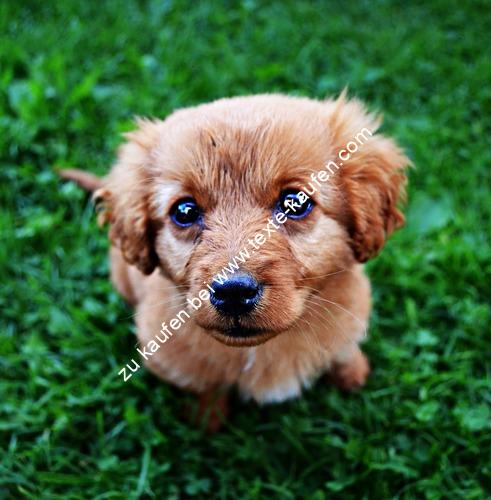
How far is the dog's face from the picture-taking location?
1932 mm

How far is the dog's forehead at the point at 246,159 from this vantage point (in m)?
1.98

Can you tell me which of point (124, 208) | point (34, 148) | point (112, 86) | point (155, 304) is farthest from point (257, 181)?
point (112, 86)

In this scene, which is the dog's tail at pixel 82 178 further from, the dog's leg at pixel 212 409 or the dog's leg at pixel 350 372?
the dog's leg at pixel 350 372

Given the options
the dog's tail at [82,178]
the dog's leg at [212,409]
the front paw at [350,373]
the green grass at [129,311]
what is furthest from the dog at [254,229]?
the dog's tail at [82,178]

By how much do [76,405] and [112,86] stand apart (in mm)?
2227

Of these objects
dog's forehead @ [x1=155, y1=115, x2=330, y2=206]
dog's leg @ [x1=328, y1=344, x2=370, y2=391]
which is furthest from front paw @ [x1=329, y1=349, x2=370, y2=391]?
dog's forehead @ [x1=155, y1=115, x2=330, y2=206]

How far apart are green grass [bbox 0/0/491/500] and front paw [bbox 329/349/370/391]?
0.16 ft

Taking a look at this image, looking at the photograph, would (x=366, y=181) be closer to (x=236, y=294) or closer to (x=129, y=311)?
(x=236, y=294)

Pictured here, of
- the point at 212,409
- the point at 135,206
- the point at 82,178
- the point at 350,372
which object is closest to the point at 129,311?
the point at 212,409

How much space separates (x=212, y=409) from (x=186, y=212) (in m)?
1.03

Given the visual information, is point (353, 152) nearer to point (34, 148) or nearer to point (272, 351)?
point (272, 351)

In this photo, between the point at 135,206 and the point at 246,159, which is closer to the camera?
the point at 246,159

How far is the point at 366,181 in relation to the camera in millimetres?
2182

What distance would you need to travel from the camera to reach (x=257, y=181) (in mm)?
1986
